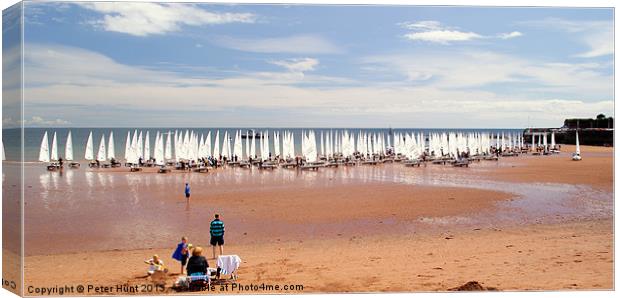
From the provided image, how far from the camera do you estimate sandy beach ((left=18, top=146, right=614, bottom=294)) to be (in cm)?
995

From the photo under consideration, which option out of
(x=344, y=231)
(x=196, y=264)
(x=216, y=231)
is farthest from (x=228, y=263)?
(x=344, y=231)

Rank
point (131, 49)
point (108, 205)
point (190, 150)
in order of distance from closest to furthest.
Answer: point (131, 49) < point (108, 205) < point (190, 150)

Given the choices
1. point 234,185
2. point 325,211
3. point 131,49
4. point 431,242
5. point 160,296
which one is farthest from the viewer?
point 234,185

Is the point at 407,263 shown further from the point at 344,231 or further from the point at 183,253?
the point at 183,253

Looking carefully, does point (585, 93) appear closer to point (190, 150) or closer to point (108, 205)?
point (108, 205)

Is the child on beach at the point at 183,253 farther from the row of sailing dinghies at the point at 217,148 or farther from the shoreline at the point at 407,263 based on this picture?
the row of sailing dinghies at the point at 217,148

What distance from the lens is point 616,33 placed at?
35.5 ft

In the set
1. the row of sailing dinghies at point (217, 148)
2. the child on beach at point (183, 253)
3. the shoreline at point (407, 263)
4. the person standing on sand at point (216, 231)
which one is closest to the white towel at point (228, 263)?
the shoreline at point (407, 263)

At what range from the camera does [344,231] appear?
47.2ft

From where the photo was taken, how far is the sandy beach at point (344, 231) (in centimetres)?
995

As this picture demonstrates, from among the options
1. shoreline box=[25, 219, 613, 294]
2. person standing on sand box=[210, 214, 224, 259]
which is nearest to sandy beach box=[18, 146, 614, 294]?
shoreline box=[25, 219, 613, 294]

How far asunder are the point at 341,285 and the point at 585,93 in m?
7.56

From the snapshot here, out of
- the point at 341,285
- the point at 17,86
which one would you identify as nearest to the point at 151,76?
the point at 17,86

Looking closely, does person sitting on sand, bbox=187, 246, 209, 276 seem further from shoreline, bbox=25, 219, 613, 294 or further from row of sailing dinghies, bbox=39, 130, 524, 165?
row of sailing dinghies, bbox=39, 130, 524, 165
